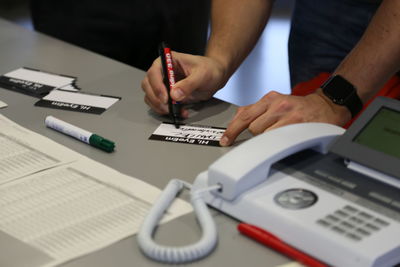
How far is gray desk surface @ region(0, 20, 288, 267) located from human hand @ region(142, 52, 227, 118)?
0.09 ft

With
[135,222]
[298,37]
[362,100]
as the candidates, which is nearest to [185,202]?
[135,222]

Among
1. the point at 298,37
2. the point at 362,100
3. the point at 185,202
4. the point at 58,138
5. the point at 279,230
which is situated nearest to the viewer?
the point at 279,230

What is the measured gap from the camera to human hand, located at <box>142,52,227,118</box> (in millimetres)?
1242

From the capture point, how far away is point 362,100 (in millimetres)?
1277

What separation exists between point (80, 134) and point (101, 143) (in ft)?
0.19

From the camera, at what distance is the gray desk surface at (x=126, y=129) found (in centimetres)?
84

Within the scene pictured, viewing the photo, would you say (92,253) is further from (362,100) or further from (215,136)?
(362,100)

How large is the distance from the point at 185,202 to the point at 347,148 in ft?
0.82

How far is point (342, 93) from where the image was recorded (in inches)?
48.9

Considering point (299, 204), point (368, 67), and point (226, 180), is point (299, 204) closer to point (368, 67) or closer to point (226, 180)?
point (226, 180)

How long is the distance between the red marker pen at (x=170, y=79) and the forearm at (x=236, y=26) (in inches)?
8.5

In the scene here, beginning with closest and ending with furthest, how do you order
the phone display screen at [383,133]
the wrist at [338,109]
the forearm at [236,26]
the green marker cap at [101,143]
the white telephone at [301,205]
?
the white telephone at [301,205] → the phone display screen at [383,133] → the green marker cap at [101,143] → the wrist at [338,109] → the forearm at [236,26]

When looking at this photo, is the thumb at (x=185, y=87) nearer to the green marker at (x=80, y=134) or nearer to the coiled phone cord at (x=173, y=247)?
the green marker at (x=80, y=134)

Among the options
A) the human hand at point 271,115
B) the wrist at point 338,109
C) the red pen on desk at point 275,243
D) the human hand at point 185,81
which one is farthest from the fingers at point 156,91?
the red pen on desk at point 275,243
